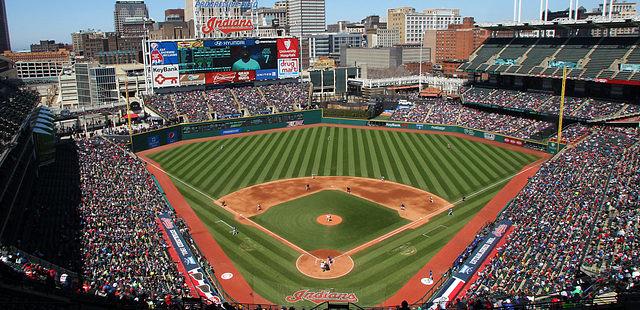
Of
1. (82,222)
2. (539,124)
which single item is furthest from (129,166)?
(539,124)

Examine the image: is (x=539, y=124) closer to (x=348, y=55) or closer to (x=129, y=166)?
(x=129, y=166)

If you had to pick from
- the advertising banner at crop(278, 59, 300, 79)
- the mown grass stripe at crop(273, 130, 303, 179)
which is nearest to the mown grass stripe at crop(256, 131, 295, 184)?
the mown grass stripe at crop(273, 130, 303, 179)

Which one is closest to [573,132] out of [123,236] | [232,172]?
[232,172]

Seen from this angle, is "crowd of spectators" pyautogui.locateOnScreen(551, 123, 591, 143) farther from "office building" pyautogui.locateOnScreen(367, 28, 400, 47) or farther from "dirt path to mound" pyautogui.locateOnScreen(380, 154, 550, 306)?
"office building" pyautogui.locateOnScreen(367, 28, 400, 47)

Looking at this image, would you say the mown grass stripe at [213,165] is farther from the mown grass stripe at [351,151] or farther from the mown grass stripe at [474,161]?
the mown grass stripe at [474,161]

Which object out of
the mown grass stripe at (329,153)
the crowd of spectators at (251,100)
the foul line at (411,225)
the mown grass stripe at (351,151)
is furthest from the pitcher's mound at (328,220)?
the crowd of spectators at (251,100)

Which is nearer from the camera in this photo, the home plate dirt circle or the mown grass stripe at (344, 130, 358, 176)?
the home plate dirt circle
